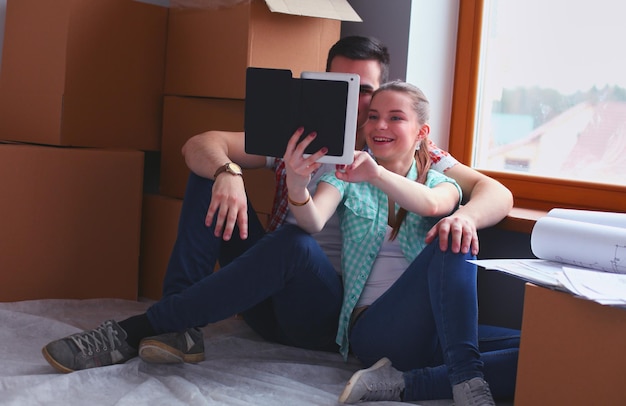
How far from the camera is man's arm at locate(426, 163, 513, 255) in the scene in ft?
4.35

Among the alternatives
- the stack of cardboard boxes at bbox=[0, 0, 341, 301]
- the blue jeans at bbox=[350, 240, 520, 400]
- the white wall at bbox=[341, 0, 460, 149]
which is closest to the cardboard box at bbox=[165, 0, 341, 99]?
the stack of cardboard boxes at bbox=[0, 0, 341, 301]

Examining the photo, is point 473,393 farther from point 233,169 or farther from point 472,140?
point 472,140

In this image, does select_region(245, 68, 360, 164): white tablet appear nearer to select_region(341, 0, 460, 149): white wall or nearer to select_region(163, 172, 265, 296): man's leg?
select_region(163, 172, 265, 296): man's leg

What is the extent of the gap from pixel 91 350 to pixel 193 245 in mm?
274

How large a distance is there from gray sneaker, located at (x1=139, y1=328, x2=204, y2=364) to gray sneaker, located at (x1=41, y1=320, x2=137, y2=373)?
0.04 meters

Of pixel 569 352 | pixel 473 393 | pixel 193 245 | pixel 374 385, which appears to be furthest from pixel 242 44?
pixel 569 352

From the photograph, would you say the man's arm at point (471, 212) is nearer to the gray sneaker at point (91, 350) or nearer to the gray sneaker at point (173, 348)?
the gray sneaker at point (173, 348)

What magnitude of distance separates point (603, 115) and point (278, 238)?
32.6 inches

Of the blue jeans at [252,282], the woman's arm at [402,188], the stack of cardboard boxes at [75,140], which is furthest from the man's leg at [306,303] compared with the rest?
the stack of cardboard boxes at [75,140]

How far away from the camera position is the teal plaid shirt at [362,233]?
58.7 inches

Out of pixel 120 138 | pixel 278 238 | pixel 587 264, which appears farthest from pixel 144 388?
pixel 120 138

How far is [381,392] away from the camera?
1.35 metres

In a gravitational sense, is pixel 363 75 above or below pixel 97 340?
above

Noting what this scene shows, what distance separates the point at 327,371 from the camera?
1521mm
